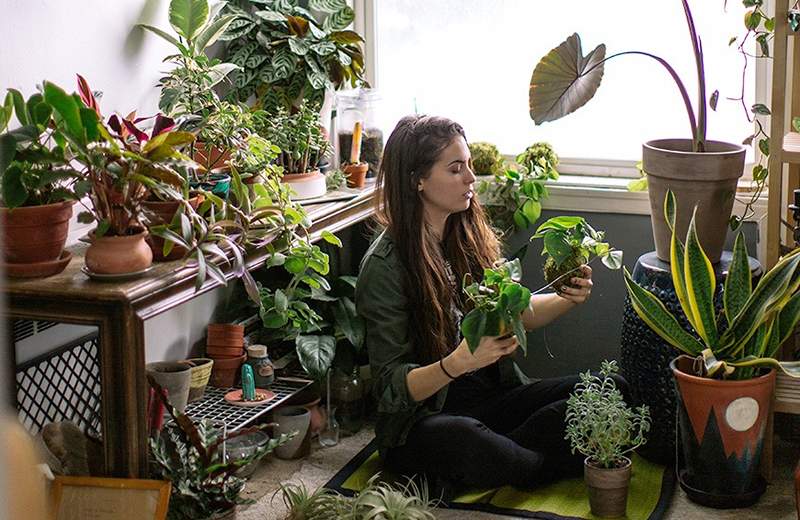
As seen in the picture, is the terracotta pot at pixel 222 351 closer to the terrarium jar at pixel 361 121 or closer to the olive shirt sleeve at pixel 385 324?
the olive shirt sleeve at pixel 385 324

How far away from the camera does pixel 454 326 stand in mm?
2816

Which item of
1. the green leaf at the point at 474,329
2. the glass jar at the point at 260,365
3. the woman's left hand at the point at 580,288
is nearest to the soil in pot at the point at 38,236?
the glass jar at the point at 260,365

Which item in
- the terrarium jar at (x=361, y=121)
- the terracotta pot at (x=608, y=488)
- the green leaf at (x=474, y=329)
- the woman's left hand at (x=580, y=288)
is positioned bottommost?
the terracotta pot at (x=608, y=488)

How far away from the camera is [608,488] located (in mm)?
2602

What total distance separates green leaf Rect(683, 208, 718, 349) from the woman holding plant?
268mm

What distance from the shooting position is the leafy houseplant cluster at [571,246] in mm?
2580

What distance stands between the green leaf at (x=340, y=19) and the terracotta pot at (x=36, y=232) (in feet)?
4.47

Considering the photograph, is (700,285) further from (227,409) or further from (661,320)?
(227,409)

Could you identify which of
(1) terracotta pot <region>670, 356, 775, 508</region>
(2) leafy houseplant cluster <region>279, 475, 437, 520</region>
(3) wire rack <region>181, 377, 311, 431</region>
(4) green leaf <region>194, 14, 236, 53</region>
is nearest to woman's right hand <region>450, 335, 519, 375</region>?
(2) leafy houseplant cluster <region>279, 475, 437, 520</region>

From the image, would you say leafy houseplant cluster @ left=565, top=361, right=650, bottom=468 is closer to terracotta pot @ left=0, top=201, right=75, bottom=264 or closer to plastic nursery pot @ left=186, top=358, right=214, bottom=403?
plastic nursery pot @ left=186, top=358, right=214, bottom=403

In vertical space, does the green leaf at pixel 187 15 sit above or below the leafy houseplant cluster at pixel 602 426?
above

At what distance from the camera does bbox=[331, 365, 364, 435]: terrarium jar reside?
3.22 m

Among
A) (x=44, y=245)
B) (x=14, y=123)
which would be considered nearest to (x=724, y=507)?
(x=44, y=245)

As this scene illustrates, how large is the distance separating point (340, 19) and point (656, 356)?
58.1 inches
